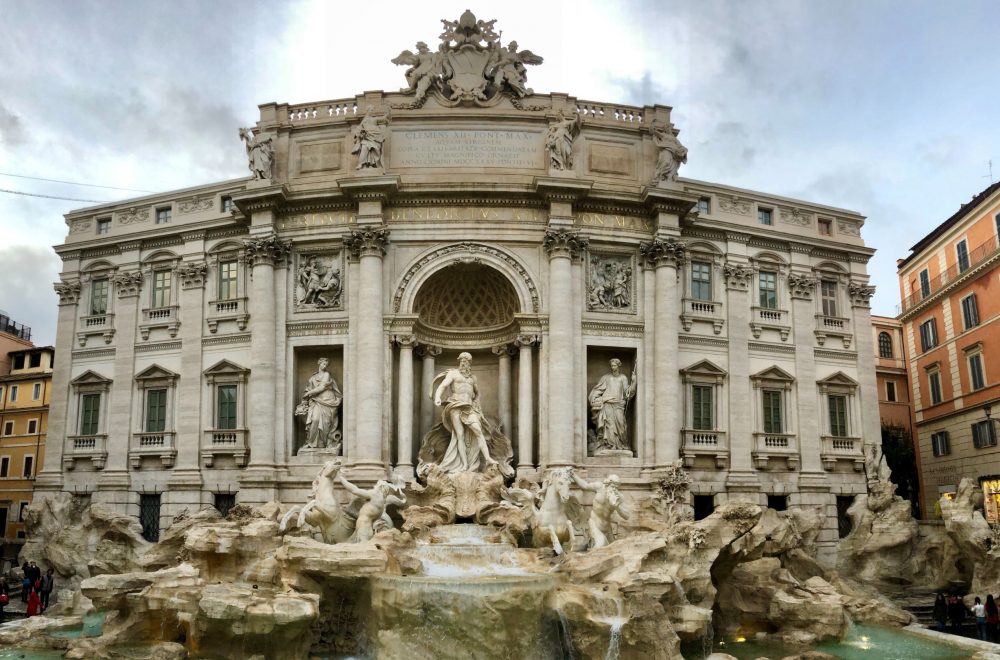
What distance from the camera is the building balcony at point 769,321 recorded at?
2942cm

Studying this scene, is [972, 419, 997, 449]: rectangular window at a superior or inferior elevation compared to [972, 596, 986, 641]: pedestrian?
superior

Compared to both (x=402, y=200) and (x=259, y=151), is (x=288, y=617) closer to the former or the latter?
(x=402, y=200)

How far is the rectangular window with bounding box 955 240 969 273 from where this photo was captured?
1396 inches

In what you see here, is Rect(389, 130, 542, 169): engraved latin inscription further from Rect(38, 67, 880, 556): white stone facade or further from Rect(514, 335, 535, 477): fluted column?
Rect(514, 335, 535, 477): fluted column

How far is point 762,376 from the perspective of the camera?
29.1 m

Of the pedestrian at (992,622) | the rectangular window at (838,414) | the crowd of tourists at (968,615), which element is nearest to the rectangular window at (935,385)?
the rectangular window at (838,414)

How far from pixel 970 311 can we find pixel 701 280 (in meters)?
13.7

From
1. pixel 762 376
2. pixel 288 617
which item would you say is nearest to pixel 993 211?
pixel 762 376

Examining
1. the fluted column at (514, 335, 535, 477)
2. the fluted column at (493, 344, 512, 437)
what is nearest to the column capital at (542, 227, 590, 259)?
the fluted column at (514, 335, 535, 477)

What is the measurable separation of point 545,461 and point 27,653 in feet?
46.1

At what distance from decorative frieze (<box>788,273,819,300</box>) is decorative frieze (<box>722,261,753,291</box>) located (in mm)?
1712

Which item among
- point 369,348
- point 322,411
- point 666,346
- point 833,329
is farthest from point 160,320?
point 833,329

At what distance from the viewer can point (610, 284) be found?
27.8 metres

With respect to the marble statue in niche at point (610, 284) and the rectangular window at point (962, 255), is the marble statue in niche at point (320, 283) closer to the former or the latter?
the marble statue in niche at point (610, 284)
